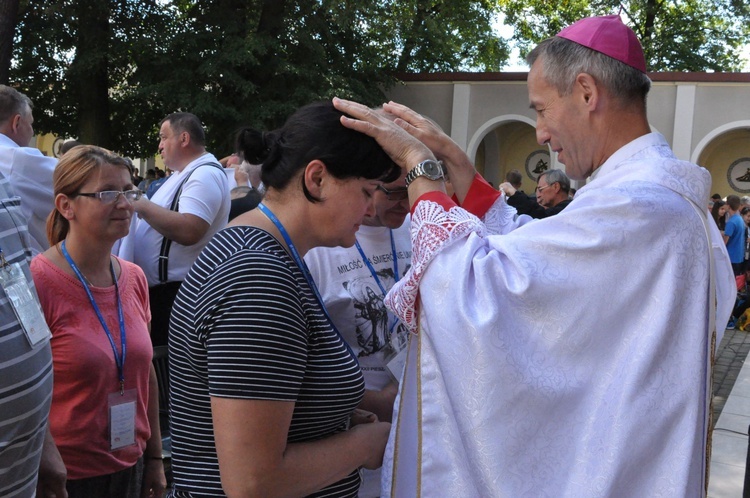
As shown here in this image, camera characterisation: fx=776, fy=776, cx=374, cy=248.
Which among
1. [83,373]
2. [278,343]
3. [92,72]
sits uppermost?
[92,72]

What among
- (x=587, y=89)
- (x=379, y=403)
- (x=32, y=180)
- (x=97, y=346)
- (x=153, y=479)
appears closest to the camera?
(x=587, y=89)

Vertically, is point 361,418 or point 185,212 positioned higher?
point 185,212

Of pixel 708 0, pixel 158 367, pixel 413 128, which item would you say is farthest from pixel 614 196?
pixel 708 0

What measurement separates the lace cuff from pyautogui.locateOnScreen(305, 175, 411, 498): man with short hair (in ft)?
1.23

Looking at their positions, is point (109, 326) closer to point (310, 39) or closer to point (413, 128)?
point (413, 128)

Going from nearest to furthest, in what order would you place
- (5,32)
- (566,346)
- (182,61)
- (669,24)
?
(566,346), (5,32), (182,61), (669,24)

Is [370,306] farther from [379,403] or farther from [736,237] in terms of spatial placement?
[736,237]

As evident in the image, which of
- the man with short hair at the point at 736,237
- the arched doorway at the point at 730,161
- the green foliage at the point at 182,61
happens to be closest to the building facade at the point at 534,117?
the arched doorway at the point at 730,161

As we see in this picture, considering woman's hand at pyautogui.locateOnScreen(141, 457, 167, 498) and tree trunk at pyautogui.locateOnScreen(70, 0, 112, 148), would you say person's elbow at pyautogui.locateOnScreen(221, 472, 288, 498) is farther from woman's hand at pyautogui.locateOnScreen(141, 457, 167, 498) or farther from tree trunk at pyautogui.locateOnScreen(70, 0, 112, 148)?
tree trunk at pyautogui.locateOnScreen(70, 0, 112, 148)

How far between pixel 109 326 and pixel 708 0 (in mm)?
28307

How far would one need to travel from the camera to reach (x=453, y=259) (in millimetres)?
1772

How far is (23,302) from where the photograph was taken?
1.82 metres

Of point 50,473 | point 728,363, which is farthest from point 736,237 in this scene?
point 50,473

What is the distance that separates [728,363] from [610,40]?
797 centimetres
